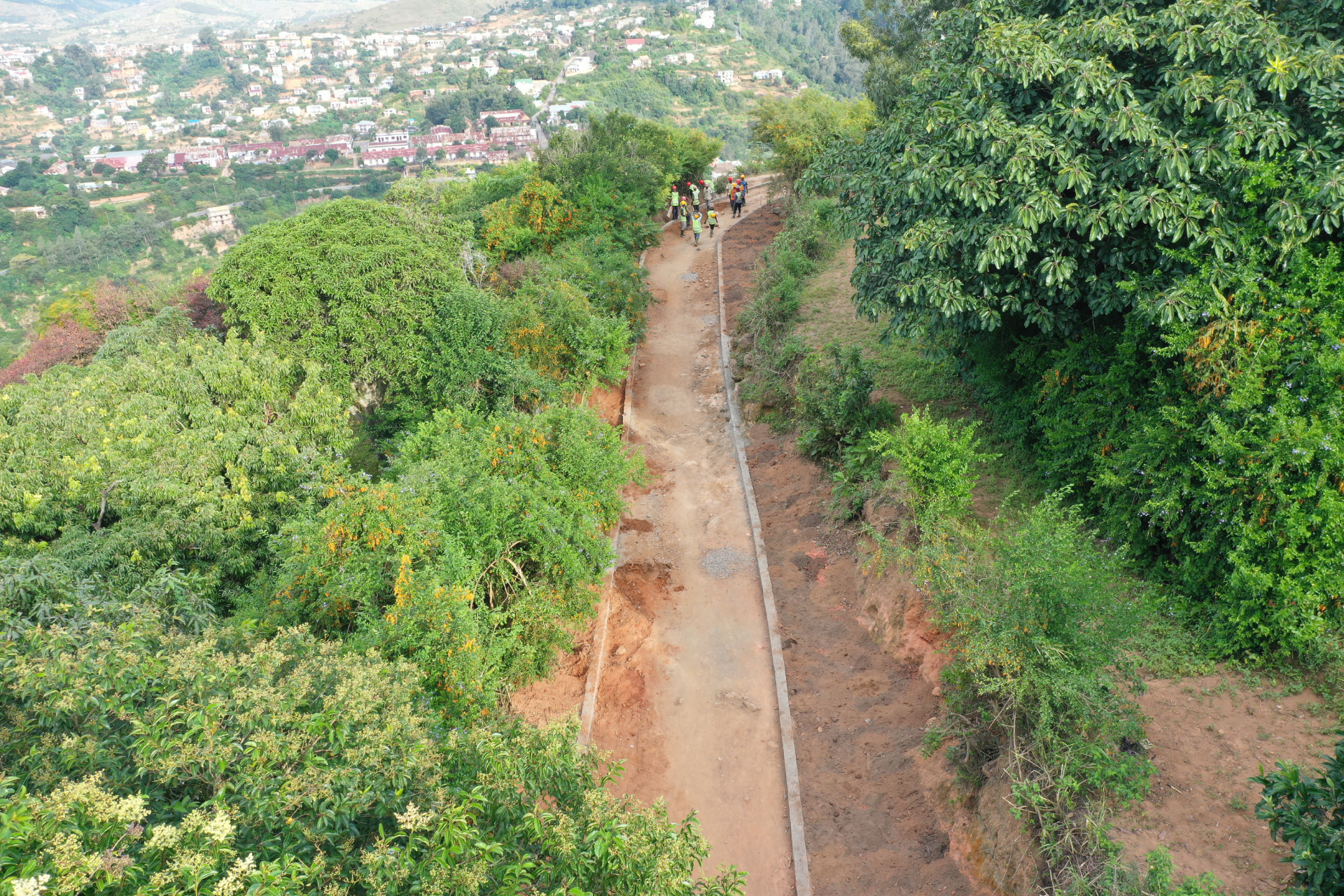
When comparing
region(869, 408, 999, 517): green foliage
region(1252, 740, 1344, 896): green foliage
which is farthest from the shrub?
region(1252, 740, 1344, 896): green foliage

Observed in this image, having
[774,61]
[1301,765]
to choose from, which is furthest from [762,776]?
[774,61]

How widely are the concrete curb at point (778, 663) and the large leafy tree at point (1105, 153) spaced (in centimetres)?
Result: 444

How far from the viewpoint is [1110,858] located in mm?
5719

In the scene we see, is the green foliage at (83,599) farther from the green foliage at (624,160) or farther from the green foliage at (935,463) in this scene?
the green foliage at (624,160)

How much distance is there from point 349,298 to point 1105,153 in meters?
13.0

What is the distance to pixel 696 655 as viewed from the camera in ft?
35.0

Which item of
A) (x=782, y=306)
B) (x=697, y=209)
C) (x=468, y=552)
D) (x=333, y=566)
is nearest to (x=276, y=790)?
(x=333, y=566)

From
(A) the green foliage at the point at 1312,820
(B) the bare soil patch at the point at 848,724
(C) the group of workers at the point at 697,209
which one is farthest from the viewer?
(C) the group of workers at the point at 697,209

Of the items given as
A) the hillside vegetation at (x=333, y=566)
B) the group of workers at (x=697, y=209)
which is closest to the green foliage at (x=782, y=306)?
the hillside vegetation at (x=333, y=566)

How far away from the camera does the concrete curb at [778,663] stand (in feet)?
25.9

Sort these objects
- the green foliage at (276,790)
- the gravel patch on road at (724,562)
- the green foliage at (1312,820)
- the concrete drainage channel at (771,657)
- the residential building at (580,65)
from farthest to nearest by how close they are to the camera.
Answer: the residential building at (580,65) → the gravel patch on road at (724,562) → the concrete drainage channel at (771,657) → the green foliage at (1312,820) → the green foliage at (276,790)

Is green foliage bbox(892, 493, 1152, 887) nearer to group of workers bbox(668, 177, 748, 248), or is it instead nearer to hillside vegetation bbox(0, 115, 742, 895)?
hillside vegetation bbox(0, 115, 742, 895)

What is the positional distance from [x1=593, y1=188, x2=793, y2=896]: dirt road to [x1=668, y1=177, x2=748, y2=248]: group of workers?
10509 mm

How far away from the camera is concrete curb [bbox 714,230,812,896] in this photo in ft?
25.9
